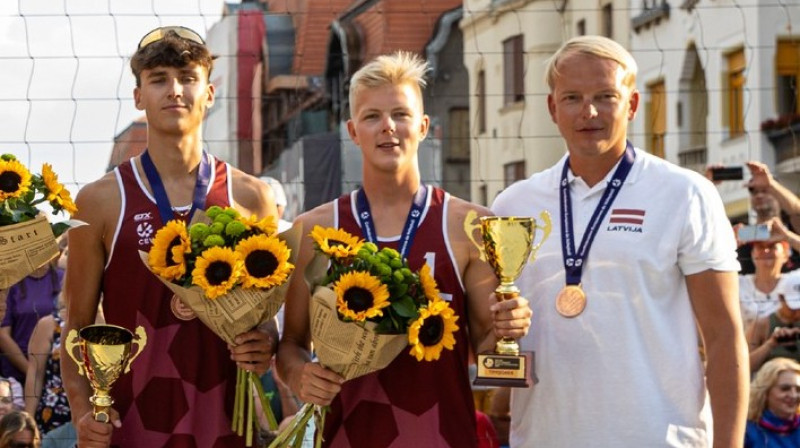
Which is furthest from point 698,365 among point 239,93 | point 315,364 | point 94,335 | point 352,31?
point 239,93

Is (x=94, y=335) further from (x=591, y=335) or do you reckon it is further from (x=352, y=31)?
(x=352, y=31)

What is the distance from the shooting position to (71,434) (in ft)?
25.0

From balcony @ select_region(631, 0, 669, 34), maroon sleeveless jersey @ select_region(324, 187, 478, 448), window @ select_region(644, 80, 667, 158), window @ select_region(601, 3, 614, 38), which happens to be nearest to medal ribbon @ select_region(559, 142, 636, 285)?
maroon sleeveless jersey @ select_region(324, 187, 478, 448)

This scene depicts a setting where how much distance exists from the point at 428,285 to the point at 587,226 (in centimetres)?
53

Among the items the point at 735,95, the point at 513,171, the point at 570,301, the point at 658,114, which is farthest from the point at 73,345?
the point at 658,114

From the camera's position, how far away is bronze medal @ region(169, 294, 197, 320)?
16.8ft

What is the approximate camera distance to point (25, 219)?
16.0 ft

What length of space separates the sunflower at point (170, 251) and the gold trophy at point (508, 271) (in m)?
0.92

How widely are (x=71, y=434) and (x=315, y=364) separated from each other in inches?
124

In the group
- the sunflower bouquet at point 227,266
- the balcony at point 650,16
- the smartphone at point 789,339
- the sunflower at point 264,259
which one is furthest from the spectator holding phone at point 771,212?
the balcony at point 650,16

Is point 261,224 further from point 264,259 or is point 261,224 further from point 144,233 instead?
point 144,233

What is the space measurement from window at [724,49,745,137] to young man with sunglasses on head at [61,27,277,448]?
11.6 meters

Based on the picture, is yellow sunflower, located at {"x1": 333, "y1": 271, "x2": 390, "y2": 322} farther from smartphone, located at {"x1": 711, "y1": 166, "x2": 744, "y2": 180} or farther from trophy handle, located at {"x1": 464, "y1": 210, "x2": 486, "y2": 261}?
smartphone, located at {"x1": 711, "y1": 166, "x2": 744, "y2": 180}

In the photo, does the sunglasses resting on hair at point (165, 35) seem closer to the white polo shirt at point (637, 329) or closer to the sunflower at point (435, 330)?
the sunflower at point (435, 330)
